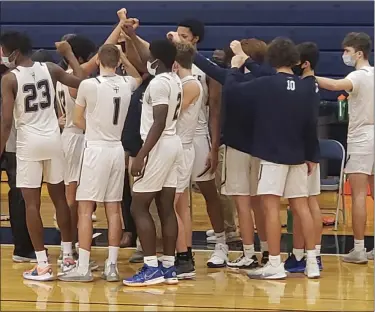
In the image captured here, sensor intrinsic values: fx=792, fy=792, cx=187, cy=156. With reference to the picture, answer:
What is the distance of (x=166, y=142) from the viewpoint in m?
4.86

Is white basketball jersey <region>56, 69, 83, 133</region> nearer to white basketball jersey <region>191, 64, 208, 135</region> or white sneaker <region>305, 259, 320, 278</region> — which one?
white basketball jersey <region>191, 64, 208, 135</region>

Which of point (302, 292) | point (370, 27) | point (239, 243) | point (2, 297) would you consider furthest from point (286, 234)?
point (370, 27)

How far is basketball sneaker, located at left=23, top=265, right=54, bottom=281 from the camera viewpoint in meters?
5.00

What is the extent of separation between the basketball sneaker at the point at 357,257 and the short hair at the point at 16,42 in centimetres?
263

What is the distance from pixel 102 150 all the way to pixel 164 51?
721 millimetres

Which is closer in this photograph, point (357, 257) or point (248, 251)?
point (248, 251)

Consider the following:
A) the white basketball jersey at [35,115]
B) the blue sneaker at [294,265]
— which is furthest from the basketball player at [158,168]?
the blue sneaker at [294,265]

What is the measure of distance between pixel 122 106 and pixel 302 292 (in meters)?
1.58

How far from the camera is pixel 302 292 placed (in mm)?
4770

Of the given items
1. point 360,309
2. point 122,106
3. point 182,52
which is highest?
point 182,52

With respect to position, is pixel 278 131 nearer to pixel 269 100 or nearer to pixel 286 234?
pixel 269 100

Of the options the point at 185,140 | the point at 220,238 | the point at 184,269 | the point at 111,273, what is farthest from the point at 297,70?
→ the point at 111,273

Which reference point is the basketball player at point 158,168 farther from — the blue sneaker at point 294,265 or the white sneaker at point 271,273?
the blue sneaker at point 294,265

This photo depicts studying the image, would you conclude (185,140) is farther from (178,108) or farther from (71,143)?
(71,143)
